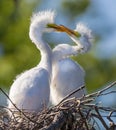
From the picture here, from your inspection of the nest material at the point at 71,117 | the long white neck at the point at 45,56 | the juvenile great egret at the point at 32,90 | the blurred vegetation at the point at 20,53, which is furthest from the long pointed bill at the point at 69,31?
the blurred vegetation at the point at 20,53

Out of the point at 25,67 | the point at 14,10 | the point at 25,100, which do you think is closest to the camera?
the point at 25,100

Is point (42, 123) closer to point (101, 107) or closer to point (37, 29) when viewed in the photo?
point (101, 107)

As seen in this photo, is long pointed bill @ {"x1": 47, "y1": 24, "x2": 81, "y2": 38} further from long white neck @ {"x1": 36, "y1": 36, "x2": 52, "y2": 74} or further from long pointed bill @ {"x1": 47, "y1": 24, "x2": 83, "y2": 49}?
long white neck @ {"x1": 36, "y1": 36, "x2": 52, "y2": 74}

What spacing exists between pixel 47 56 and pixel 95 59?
393 cm

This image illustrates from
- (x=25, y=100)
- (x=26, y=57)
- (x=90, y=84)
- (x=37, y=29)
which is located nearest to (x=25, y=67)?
(x=26, y=57)

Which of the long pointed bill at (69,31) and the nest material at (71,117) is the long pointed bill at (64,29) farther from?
the nest material at (71,117)

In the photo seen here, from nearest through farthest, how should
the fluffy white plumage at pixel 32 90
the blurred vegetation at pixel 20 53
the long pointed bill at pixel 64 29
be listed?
the fluffy white plumage at pixel 32 90
the long pointed bill at pixel 64 29
the blurred vegetation at pixel 20 53

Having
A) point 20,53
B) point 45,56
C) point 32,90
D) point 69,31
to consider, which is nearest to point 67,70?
point 45,56

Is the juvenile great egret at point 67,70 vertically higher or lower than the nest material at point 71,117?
higher

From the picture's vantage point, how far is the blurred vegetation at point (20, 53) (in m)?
13.0

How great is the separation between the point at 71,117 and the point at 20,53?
446cm

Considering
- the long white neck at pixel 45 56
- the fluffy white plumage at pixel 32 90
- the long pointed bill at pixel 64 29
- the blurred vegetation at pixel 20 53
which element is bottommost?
the fluffy white plumage at pixel 32 90

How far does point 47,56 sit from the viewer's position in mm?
10094

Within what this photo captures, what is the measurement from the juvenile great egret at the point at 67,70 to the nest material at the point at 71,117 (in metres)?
1.06
